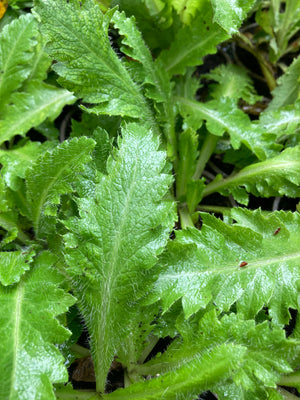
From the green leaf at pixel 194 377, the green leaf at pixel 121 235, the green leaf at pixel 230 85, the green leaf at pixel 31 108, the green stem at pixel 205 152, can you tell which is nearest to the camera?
the green leaf at pixel 194 377

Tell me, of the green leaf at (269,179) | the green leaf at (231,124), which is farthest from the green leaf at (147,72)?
the green leaf at (269,179)

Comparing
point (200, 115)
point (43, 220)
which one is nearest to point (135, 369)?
point (43, 220)

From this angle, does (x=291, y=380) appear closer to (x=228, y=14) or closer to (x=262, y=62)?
(x=228, y=14)

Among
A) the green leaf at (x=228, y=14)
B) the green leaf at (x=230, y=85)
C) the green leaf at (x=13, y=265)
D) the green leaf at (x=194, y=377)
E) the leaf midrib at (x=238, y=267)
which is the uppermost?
the green leaf at (x=228, y=14)

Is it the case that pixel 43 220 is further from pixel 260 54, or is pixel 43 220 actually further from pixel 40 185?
pixel 260 54

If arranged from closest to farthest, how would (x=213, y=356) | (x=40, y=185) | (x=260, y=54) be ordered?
(x=213, y=356) < (x=40, y=185) < (x=260, y=54)

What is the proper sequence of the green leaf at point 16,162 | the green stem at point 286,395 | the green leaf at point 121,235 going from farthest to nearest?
the green leaf at point 16,162, the green stem at point 286,395, the green leaf at point 121,235

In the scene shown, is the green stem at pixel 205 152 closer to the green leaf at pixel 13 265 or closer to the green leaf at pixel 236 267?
the green leaf at pixel 236 267

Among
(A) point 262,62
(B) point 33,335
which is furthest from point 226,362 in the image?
(A) point 262,62
